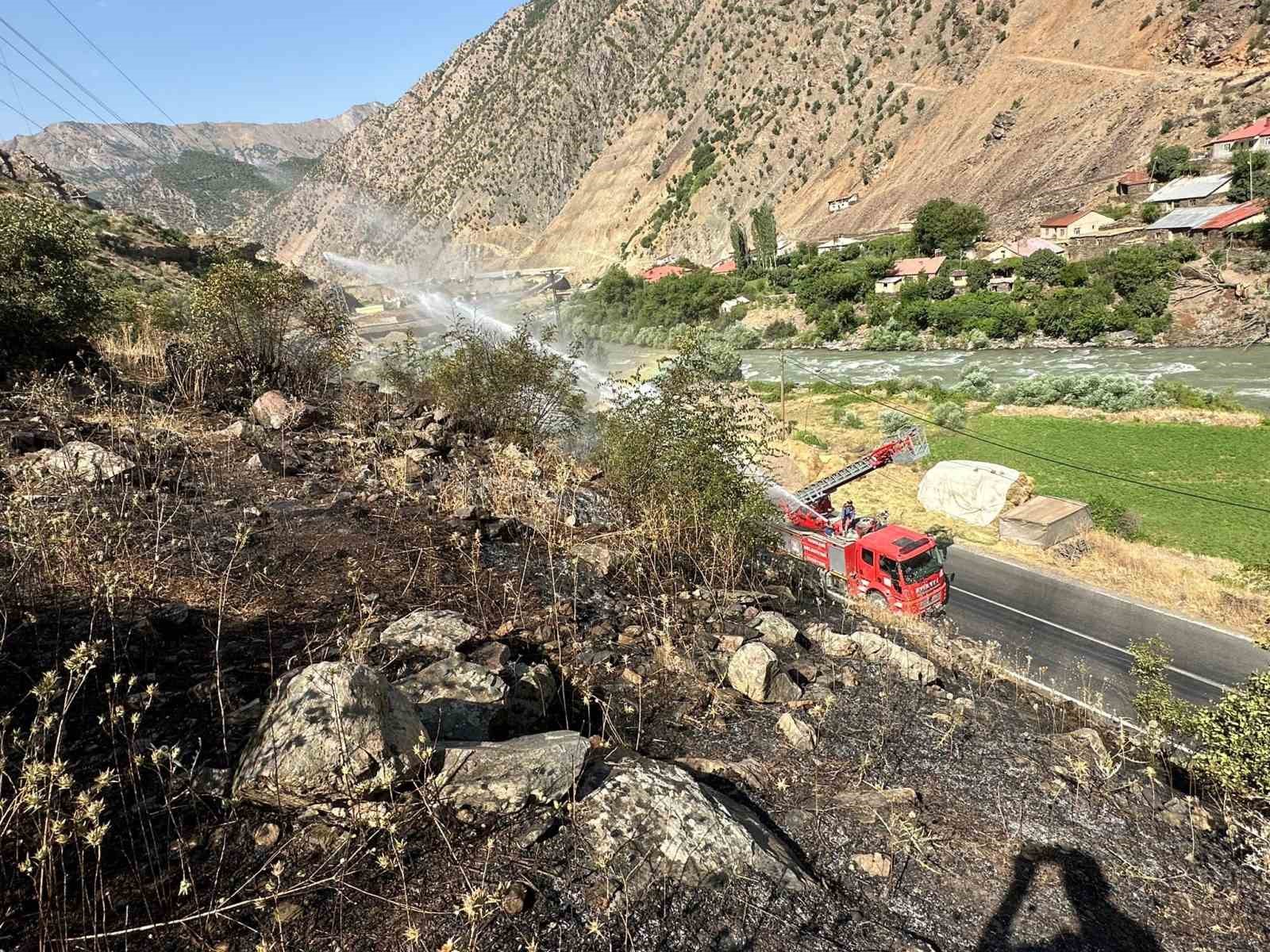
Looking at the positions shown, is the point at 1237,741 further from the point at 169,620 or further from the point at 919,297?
the point at 919,297

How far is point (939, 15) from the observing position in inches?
4109

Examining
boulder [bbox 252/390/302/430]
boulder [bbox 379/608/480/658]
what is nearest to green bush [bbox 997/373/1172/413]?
boulder [bbox 252/390/302/430]

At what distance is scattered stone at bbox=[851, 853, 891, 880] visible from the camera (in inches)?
182

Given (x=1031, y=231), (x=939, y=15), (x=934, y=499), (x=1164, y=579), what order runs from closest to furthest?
(x=1164, y=579) < (x=934, y=499) < (x=1031, y=231) < (x=939, y=15)

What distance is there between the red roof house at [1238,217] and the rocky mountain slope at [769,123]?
17109 mm

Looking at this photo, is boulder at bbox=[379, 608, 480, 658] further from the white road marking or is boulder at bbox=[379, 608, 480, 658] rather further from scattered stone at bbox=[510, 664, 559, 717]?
the white road marking

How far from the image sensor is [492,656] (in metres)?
5.87

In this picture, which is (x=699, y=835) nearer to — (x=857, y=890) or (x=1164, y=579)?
(x=857, y=890)

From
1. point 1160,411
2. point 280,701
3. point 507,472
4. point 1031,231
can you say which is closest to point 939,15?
point 1031,231

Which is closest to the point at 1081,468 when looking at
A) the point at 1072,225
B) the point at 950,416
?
the point at 950,416

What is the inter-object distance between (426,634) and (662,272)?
9423cm

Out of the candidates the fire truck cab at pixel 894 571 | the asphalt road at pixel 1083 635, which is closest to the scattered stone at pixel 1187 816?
the asphalt road at pixel 1083 635

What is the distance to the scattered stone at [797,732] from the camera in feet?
19.9

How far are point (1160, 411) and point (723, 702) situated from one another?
3586cm
